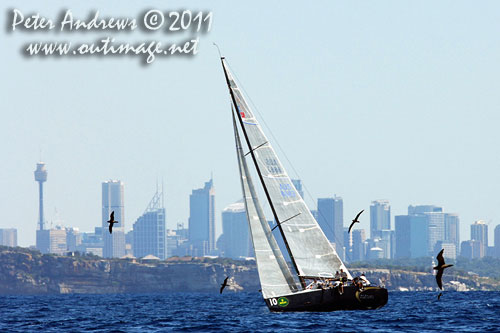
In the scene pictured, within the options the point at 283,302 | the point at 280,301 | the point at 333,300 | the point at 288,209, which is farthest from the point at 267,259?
the point at 333,300

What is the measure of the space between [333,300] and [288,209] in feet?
17.8

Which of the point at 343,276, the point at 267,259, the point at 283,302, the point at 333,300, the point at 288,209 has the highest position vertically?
the point at 288,209

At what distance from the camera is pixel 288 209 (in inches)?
2183

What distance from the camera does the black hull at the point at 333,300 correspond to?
180ft

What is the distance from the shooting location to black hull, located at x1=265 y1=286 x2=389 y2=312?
5500 cm

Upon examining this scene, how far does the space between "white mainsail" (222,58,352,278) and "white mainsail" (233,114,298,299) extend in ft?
5.36

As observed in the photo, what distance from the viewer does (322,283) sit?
5584 cm

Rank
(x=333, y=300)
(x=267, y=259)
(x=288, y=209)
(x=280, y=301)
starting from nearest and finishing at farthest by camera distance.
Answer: (x=333, y=300) → (x=288, y=209) → (x=280, y=301) → (x=267, y=259)

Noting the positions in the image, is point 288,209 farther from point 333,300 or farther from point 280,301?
point 333,300

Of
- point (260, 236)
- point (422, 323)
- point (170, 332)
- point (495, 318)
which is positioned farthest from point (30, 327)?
point (495, 318)

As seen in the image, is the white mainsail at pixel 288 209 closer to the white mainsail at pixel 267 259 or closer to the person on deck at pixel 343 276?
the person on deck at pixel 343 276

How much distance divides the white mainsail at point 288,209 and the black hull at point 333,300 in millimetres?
1012

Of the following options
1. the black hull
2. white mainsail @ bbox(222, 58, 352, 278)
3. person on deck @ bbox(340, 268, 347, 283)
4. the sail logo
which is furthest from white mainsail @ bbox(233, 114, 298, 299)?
person on deck @ bbox(340, 268, 347, 283)

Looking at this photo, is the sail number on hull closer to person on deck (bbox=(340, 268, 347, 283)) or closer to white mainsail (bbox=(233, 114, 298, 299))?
white mainsail (bbox=(233, 114, 298, 299))
